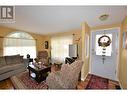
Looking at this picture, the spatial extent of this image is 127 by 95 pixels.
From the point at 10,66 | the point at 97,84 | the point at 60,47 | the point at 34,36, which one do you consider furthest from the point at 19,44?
the point at 97,84

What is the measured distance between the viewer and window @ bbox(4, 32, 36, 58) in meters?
4.01

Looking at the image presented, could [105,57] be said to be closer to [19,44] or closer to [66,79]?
[66,79]

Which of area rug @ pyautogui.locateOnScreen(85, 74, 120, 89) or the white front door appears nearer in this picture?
area rug @ pyautogui.locateOnScreen(85, 74, 120, 89)

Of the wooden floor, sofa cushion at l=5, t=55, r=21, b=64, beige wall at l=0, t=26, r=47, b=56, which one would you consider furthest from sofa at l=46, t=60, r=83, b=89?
beige wall at l=0, t=26, r=47, b=56

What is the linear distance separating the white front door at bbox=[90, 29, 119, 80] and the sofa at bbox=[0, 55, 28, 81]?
316 centimetres

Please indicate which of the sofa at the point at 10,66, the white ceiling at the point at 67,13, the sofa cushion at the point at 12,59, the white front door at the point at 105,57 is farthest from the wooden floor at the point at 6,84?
the white front door at the point at 105,57

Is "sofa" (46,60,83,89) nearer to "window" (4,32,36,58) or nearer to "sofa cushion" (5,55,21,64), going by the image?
"sofa cushion" (5,55,21,64)

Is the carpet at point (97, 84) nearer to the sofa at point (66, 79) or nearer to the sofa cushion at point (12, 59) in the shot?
the sofa at point (66, 79)

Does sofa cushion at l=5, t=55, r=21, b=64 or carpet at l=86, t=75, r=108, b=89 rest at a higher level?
sofa cushion at l=5, t=55, r=21, b=64

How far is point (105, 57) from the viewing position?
3.40 m

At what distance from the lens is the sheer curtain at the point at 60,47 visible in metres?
4.74
